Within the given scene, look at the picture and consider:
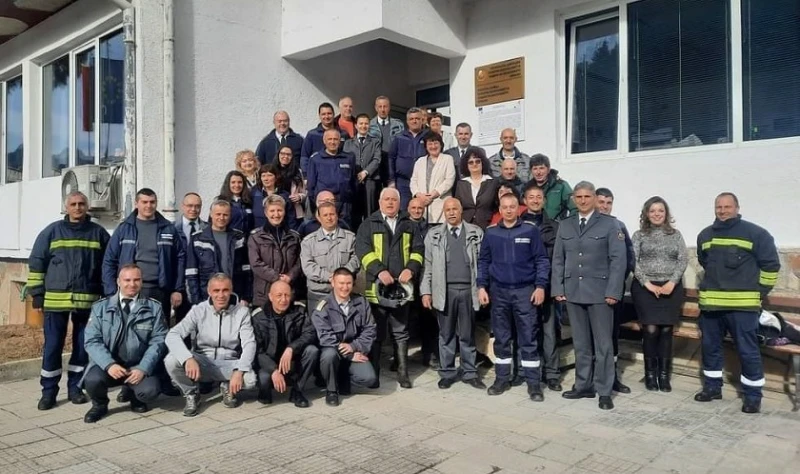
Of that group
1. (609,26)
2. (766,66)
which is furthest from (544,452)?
(609,26)

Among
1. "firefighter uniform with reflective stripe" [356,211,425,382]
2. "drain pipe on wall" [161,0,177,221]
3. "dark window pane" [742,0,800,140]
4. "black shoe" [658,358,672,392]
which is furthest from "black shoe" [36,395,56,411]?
"dark window pane" [742,0,800,140]

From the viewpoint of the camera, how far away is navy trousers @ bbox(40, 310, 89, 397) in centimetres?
500

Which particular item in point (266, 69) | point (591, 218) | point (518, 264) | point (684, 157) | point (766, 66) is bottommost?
point (518, 264)

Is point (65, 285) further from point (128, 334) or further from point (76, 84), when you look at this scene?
point (76, 84)

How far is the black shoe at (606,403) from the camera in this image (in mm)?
4859

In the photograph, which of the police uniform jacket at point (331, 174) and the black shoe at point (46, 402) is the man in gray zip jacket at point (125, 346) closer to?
the black shoe at point (46, 402)

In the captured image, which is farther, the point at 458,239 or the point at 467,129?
the point at 467,129

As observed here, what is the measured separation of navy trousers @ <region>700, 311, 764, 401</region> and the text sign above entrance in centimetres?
365

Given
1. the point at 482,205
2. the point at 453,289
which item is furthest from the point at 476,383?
the point at 482,205

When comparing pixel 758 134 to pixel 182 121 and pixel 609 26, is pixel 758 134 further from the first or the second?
pixel 182 121

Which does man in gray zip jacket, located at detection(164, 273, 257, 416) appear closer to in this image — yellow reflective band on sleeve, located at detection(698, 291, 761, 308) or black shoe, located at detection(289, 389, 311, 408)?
black shoe, located at detection(289, 389, 311, 408)

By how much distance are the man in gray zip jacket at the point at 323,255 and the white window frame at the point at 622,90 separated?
315 centimetres

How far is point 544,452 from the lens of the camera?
3922 millimetres

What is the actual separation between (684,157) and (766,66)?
3.73 feet
